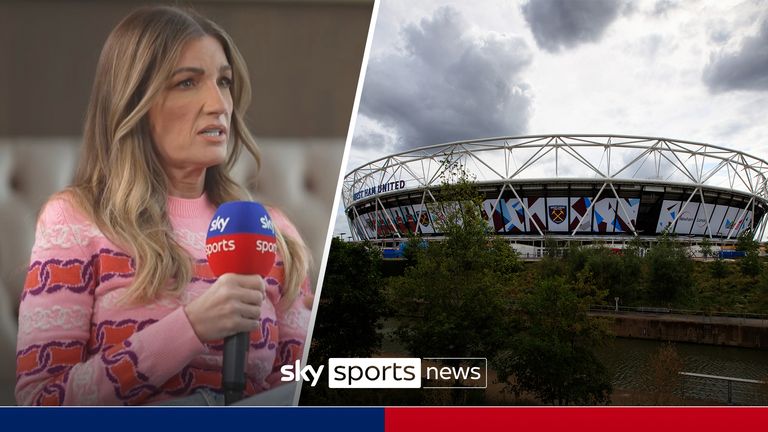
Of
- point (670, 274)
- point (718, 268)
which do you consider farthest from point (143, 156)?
point (718, 268)

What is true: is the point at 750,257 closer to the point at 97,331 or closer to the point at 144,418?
the point at 144,418

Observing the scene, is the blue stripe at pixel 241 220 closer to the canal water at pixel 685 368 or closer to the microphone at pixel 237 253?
the microphone at pixel 237 253

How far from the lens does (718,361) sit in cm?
369

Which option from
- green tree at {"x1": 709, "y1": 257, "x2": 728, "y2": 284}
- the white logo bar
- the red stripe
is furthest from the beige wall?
green tree at {"x1": 709, "y1": 257, "x2": 728, "y2": 284}

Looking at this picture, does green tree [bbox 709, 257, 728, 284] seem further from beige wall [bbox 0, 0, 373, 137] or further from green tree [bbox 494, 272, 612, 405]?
beige wall [bbox 0, 0, 373, 137]

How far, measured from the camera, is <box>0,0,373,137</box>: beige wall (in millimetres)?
3461

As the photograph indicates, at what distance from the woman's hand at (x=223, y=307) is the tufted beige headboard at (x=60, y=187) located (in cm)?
Answer: 47

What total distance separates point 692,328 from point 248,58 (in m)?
4.21

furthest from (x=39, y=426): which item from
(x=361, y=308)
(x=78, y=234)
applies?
(x=361, y=308)

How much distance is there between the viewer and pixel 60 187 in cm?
334

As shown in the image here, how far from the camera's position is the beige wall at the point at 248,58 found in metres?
3.46

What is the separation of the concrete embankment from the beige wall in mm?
2627

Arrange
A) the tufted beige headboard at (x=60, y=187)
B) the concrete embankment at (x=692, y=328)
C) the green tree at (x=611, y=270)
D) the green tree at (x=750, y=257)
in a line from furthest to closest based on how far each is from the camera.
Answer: the green tree at (x=750, y=257) → the green tree at (x=611, y=270) → the concrete embankment at (x=692, y=328) → the tufted beige headboard at (x=60, y=187)

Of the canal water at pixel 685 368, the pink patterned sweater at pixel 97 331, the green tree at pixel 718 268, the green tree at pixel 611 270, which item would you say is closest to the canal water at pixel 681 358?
the canal water at pixel 685 368
